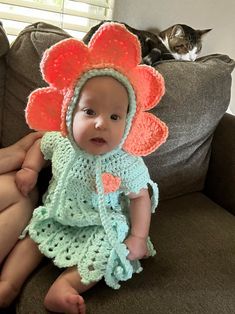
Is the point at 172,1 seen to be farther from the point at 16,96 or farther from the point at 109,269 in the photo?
the point at 109,269

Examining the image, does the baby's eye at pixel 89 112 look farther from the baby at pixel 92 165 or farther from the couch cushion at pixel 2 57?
the couch cushion at pixel 2 57

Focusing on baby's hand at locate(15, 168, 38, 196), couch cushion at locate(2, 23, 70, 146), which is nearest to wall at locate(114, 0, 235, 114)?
couch cushion at locate(2, 23, 70, 146)

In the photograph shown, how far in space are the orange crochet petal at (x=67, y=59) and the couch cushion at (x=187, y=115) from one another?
1.26ft

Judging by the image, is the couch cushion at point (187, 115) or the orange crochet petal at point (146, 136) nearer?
the orange crochet petal at point (146, 136)

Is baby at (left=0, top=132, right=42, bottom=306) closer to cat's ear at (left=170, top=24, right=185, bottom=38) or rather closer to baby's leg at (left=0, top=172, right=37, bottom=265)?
baby's leg at (left=0, top=172, right=37, bottom=265)

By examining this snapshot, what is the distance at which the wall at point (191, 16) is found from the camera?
6.12 feet

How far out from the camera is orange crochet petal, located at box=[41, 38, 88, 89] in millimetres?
834

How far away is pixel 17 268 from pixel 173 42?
155cm

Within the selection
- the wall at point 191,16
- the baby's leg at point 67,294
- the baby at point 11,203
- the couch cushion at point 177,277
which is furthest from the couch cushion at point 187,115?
the wall at point 191,16

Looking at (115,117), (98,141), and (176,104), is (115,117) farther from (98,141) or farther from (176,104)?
(176,104)

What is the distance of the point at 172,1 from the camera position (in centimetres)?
193

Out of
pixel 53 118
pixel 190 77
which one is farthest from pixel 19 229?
pixel 190 77

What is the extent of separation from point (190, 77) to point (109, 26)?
47 cm

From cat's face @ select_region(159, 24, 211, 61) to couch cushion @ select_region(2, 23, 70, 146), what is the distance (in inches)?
38.7
